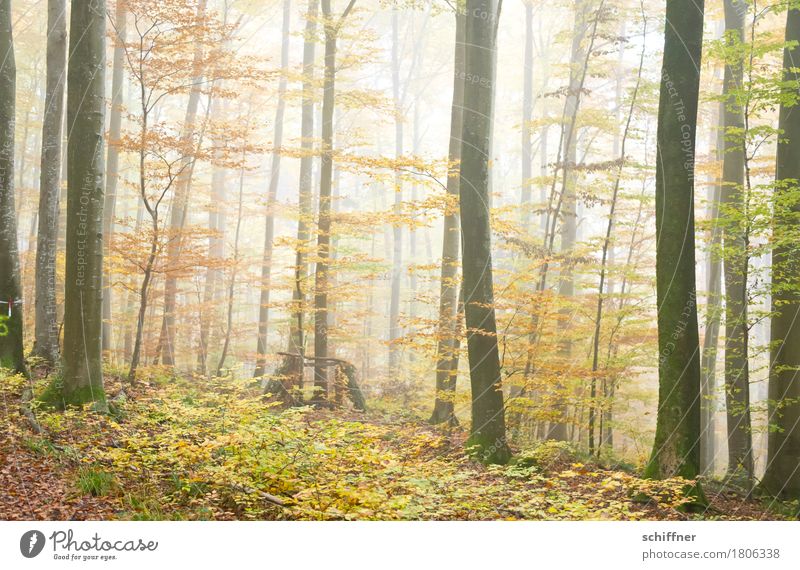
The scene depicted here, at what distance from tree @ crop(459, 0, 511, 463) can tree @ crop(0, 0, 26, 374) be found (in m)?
4.84

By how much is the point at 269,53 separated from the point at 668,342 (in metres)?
16.6

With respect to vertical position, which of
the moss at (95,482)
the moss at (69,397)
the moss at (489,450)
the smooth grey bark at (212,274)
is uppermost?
the smooth grey bark at (212,274)

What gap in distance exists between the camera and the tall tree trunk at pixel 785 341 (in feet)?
19.4

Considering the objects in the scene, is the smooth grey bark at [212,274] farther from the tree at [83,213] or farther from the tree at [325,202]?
the tree at [83,213]

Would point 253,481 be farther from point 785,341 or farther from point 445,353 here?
point 785,341

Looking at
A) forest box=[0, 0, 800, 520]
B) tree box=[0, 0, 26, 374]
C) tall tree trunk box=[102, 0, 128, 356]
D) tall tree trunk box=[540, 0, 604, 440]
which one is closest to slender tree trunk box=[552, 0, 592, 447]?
tall tree trunk box=[540, 0, 604, 440]

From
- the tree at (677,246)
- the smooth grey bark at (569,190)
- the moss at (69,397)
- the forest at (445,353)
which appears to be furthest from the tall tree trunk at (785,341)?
the moss at (69,397)

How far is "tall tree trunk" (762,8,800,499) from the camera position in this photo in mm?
5922

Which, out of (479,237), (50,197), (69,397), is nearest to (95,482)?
(69,397)

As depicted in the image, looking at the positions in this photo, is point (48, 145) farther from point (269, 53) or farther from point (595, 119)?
point (269, 53)

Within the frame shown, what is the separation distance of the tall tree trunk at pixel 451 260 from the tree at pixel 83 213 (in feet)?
13.1

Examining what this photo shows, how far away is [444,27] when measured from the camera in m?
17.5
